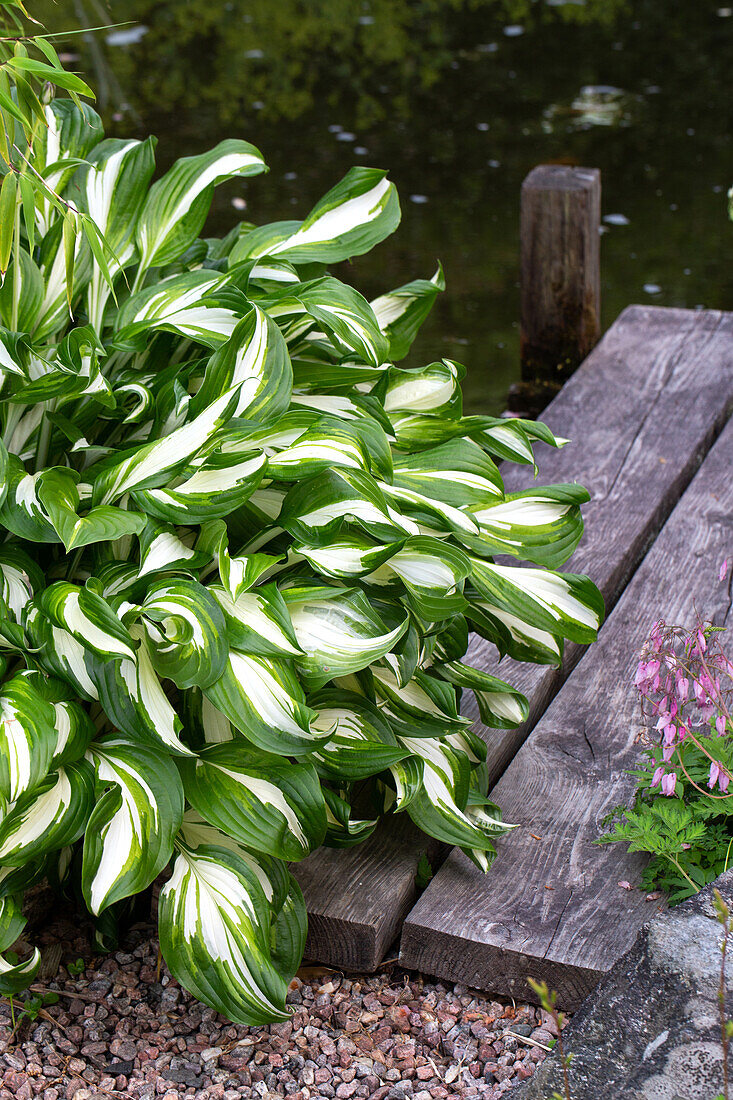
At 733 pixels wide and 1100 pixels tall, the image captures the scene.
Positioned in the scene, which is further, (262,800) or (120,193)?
(120,193)

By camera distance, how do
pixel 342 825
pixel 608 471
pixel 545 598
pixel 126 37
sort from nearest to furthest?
pixel 342 825, pixel 545 598, pixel 608 471, pixel 126 37

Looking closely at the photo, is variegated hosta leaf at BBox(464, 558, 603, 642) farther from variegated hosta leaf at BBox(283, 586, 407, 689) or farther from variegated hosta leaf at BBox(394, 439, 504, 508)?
variegated hosta leaf at BBox(283, 586, 407, 689)

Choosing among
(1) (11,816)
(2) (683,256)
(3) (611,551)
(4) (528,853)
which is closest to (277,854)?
(1) (11,816)

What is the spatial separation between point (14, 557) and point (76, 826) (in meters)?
0.36

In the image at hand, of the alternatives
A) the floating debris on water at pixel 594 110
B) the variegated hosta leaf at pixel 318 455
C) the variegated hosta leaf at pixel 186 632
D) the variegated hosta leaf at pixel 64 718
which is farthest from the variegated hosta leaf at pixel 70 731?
the floating debris on water at pixel 594 110

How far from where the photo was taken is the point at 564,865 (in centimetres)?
158

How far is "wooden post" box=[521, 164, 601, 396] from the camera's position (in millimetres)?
3316

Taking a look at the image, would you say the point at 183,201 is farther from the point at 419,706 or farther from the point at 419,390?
the point at 419,706

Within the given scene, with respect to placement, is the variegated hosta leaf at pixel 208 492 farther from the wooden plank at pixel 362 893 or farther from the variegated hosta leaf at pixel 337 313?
the wooden plank at pixel 362 893

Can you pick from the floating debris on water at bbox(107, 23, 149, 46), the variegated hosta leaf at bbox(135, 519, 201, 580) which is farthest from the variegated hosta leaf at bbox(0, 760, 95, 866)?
the floating debris on water at bbox(107, 23, 149, 46)

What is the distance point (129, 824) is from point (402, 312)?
0.98 meters

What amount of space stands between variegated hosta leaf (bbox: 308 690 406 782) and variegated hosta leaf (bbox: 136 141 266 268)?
2.49 ft

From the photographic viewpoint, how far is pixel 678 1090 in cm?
101

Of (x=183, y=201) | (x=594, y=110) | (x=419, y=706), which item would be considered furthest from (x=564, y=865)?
(x=594, y=110)
